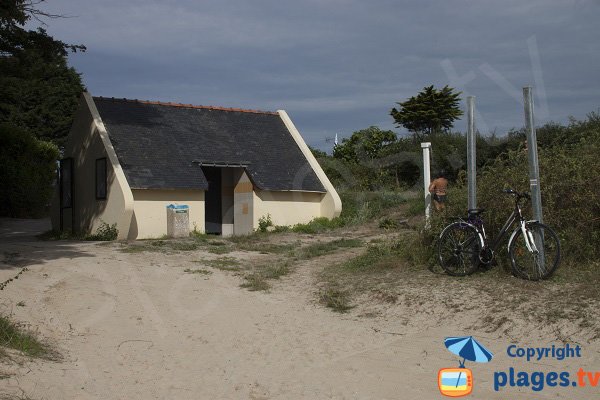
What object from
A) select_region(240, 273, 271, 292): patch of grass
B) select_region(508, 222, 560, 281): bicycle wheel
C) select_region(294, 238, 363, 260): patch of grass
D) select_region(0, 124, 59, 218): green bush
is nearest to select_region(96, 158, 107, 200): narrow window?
select_region(294, 238, 363, 260): patch of grass

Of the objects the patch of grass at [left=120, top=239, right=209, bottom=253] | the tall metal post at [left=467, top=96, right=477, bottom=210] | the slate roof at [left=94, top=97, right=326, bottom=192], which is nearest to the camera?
the tall metal post at [left=467, top=96, right=477, bottom=210]

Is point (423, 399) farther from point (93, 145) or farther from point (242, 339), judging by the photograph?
point (93, 145)

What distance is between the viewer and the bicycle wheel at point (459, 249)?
31.5 ft

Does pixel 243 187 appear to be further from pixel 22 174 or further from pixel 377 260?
pixel 22 174

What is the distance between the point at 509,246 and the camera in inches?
356

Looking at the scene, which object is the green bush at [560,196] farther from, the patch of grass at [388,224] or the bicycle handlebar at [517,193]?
the patch of grass at [388,224]

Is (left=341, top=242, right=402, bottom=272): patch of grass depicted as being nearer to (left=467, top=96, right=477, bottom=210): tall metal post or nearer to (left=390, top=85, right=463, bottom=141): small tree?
(left=467, top=96, right=477, bottom=210): tall metal post

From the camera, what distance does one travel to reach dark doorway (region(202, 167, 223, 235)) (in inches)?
816

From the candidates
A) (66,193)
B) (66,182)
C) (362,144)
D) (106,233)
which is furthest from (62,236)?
(362,144)

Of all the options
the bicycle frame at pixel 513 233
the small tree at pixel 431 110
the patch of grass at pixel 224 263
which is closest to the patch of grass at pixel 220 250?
the patch of grass at pixel 224 263

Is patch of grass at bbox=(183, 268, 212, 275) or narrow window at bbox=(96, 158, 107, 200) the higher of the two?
narrow window at bbox=(96, 158, 107, 200)

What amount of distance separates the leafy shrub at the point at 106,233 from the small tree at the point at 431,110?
66.0ft

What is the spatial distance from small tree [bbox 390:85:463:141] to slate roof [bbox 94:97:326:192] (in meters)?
13.6

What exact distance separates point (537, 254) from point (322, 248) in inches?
247
